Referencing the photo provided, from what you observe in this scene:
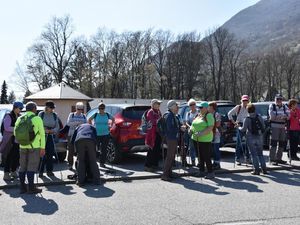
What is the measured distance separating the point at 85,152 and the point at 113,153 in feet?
8.75

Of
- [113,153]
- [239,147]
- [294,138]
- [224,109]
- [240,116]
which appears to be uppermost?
[224,109]

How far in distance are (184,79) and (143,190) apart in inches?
2646

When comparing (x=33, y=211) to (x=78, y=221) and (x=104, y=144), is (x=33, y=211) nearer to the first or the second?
(x=78, y=221)

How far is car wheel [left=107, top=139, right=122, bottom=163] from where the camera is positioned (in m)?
11.9

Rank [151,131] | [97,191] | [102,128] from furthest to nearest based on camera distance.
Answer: [102,128] < [151,131] < [97,191]

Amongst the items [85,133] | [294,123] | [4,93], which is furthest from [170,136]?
[4,93]

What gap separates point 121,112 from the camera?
12.0m

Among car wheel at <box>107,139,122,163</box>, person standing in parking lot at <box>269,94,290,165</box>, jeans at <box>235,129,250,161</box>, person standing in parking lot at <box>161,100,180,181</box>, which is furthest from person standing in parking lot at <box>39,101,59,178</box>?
person standing in parking lot at <box>269,94,290,165</box>

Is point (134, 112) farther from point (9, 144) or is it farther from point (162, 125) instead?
point (9, 144)

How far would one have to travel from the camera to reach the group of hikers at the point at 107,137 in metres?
8.44

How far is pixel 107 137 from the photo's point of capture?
11.3 metres

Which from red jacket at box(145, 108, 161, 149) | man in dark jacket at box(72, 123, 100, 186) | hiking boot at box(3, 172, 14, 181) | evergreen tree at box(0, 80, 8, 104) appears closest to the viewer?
man in dark jacket at box(72, 123, 100, 186)

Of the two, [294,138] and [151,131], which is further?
[294,138]

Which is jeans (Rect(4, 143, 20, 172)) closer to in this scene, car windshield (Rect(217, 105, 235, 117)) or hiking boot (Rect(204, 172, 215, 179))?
hiking boot (Rect(204, 172, 215, 179))
